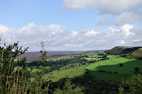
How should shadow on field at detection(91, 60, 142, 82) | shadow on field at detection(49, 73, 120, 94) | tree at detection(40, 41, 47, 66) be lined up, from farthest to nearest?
shadow on field at detection(91, 60, 142, 82), shadow on field at detection(49, 73, 120, 94), tree at detection(40, 41, 47, 66)

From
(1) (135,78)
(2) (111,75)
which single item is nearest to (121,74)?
(2) (111,75)

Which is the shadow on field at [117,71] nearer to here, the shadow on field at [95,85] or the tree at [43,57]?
the shadow on field at [95,85]

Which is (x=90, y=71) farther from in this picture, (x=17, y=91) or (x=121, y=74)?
(x=17, y=91)

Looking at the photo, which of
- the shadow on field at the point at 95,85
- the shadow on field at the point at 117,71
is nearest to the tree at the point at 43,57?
the shadow on field at the point at 95,85

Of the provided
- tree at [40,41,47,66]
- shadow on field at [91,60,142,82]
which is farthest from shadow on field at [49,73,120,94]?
tree at [40,41,47,66]

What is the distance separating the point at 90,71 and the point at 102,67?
570 inches

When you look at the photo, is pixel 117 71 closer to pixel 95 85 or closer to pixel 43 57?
pixel 95 85

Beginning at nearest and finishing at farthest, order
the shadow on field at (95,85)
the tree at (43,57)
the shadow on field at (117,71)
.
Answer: the tree at (43,57) < the shadow on field at (95,85) < the shadow on field at (117,71)

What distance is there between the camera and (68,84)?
232ft

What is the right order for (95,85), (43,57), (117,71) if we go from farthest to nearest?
(117,71), (95,85), (43,57)

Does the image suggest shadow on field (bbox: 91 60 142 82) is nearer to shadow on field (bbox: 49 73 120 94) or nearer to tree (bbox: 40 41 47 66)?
shadow on field (bbox: 49 73 120 94)

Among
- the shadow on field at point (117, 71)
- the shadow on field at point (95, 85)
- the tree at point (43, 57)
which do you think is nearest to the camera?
the tree at point (43, 57)

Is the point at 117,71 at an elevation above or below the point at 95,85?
above

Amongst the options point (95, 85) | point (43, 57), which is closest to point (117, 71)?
point (95, 85)
